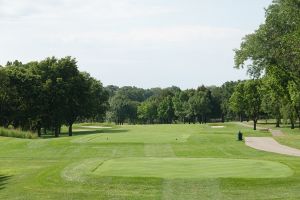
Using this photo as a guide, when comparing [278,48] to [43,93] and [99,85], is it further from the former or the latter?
[99,85]

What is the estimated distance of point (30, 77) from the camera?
77250mm

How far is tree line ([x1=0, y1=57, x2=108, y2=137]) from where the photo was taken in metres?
77.0

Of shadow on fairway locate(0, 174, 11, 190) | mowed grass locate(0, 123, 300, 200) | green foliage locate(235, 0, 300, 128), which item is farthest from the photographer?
green foliage locate(235, 0, 300, 128)

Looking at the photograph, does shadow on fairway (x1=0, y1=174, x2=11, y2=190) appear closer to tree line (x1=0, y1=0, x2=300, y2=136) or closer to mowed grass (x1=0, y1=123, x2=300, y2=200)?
mowed grass (x1=0, y1=123, x2=300, y2=200)

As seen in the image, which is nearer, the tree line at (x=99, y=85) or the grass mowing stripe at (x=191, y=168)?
the grass mowing stripe at (x=191, y=168)

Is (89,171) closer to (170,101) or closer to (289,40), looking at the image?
(289,40)

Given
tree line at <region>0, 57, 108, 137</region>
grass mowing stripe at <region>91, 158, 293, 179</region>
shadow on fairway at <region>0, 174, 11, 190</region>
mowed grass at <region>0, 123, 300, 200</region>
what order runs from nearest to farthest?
1. mowed grass at <region>0, 123, 300, 200</region>
2. grass mowing stripe at <region>91, 158, 293, 179</region>
3. shadow on fairway at <region>0, 174, 11, 190</region>
4. tree line at <region>0, 57, 108, 137</region>

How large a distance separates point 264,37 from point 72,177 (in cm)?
3735

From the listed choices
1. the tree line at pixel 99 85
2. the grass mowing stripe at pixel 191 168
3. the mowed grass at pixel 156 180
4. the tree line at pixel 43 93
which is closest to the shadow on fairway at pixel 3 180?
the mowed grass at pixel 156 180

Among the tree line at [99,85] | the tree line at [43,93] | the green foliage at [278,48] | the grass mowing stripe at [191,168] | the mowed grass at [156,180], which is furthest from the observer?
the tree line at [43,93]

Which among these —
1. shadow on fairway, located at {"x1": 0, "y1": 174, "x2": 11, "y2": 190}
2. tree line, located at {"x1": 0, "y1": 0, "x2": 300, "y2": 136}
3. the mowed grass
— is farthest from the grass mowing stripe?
tree line, located at {"x1": 0, "y1": 0, "x2": 300, "y2": 136}

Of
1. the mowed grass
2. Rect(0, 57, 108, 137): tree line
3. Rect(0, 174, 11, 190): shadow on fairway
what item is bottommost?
Rect(0, 174, 11, 190): shadow on fairway

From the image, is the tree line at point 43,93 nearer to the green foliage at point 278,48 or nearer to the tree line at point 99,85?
the tree line at point 99,85

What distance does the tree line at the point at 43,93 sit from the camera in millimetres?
77000
